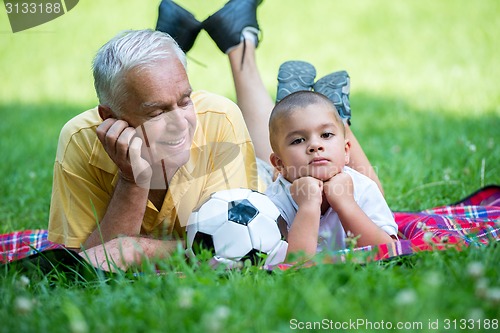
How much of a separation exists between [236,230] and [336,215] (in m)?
0.63

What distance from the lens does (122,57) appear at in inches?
127

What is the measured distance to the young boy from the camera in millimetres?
3238

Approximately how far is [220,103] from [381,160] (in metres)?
2.40

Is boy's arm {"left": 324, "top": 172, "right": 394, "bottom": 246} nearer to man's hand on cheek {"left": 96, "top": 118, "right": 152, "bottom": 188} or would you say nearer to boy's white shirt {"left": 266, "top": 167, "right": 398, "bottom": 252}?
boy's white shirt {"left": 266, "top": 167, "right": 398, "bottom": 252}

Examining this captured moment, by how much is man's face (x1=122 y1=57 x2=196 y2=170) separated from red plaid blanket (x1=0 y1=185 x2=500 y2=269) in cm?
72

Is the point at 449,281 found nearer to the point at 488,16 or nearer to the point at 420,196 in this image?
the point at 420,196

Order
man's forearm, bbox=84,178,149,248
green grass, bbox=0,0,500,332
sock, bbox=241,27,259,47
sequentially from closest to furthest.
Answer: green grass, bbox=0,0,500,332
man's forearm, bbox=84,178,149,248
sock, bbox=241,27,259,47

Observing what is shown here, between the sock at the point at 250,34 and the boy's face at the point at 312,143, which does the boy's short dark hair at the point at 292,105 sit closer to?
the boy's face at the point at 312,143

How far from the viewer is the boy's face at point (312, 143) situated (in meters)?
3.42

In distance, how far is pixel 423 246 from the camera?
120 inches

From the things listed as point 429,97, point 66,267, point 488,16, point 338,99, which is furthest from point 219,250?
point 488,16

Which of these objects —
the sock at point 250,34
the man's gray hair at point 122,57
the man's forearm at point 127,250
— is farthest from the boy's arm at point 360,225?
the sock at point 250,34

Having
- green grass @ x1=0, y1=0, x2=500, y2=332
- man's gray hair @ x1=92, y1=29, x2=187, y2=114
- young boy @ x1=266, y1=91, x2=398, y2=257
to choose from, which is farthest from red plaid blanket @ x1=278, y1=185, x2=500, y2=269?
man's gray hair @ x1=92, y1=29, x2=187, y2=114

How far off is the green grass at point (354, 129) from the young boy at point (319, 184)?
1.32 ft
